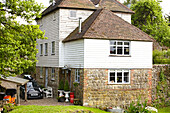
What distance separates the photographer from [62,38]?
92.0 feet

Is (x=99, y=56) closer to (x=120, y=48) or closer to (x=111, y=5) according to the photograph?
(x=120, y=48)

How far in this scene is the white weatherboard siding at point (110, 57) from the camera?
2384cm

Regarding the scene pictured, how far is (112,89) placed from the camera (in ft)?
80.0

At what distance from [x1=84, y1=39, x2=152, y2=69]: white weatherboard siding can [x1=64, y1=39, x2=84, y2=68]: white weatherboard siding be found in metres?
0.55

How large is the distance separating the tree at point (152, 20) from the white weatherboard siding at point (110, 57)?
57.2ft

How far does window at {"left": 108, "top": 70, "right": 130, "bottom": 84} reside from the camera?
24.6m

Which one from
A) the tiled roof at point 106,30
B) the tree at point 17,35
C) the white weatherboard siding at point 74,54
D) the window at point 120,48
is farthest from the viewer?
the window at point 120,48

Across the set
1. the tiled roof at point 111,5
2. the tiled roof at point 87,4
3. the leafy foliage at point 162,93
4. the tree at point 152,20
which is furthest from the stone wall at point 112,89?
the tree at point 152,20

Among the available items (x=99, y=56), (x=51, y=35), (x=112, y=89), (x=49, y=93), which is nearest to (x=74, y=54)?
(x=99, y=56)

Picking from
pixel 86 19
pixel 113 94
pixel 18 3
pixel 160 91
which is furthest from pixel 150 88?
pixel 18 3

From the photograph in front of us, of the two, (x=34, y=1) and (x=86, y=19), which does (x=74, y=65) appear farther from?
(x=34, y=1)

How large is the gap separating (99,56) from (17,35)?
8985mm

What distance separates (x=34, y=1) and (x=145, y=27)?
28958mm

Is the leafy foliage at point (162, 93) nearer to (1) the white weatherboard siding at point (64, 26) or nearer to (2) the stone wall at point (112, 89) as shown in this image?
(2) the stone wall at point (112, 89)
